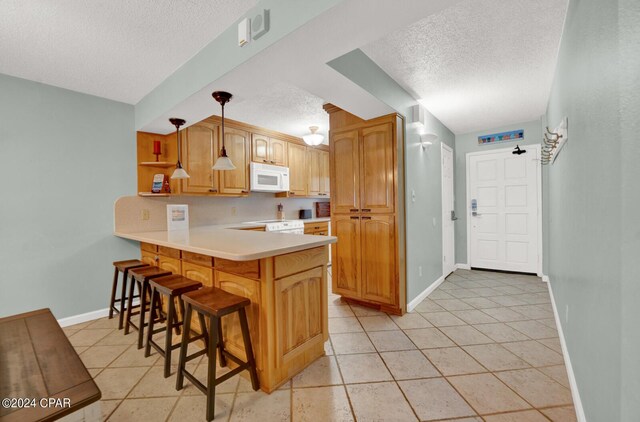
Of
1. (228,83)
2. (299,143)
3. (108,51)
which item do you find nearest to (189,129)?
(108,51)

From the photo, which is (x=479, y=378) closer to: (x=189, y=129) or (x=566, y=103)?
(x=566, y=103)

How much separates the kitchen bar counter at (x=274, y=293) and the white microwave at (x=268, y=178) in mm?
2069

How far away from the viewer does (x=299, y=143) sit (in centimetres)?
505

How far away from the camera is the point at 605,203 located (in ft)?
3.42

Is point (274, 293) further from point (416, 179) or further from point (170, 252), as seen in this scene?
point (416, 179)

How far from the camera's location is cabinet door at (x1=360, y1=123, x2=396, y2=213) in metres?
2.92

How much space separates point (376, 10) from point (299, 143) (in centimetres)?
388

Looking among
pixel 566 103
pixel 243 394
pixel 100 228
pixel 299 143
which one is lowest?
pixel 243 394

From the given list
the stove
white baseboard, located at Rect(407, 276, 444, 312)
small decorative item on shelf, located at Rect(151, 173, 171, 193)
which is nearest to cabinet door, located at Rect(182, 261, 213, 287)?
small decorative item on shelf, located at Rect(151, 173, 171, 193)

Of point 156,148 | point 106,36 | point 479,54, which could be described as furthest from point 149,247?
point 479,54

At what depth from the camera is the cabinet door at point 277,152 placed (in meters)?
4.52

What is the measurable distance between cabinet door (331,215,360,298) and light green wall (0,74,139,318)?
245 centimetres

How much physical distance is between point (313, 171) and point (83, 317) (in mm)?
3996

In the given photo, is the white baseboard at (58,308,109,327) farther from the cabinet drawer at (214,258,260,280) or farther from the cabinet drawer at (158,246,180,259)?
the cabinet drawer at (214,258,260,280)
